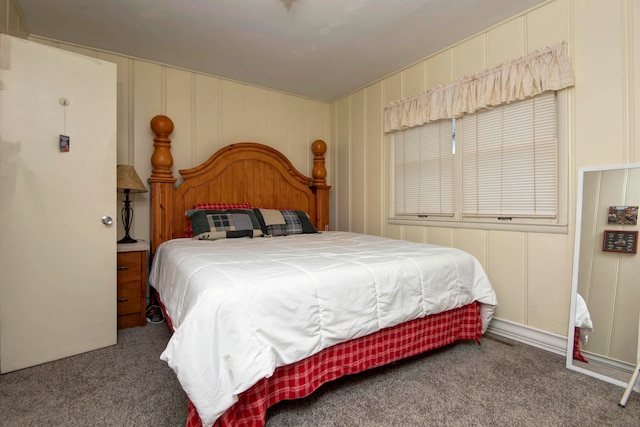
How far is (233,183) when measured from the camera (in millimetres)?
3328

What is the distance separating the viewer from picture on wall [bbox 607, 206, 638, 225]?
5.74 ft

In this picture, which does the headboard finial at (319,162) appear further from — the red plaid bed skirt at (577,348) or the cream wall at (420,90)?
the red plaid bed skirt at (577,348)

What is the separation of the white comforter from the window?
27.1 inches

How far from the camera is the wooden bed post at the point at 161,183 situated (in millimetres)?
2852

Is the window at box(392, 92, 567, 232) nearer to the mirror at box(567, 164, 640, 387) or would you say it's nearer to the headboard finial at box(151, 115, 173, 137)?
the mirror at box(567, 164, 640, 387)

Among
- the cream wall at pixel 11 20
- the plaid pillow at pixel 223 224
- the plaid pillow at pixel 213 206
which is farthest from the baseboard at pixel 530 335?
the cream wall at pixel 11 20

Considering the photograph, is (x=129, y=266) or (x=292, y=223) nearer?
(x=129, y=266)

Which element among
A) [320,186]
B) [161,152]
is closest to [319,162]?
[320,186]

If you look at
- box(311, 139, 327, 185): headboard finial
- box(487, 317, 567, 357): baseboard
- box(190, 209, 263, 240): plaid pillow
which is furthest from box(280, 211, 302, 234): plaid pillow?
box(487, 317, 567, 357): baseboard

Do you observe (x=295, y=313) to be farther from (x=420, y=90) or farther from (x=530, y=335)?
(x=420, y=90)

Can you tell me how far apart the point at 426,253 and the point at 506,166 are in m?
1.07

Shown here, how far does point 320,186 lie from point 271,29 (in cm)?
185

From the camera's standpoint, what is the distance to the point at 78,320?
2.00 m

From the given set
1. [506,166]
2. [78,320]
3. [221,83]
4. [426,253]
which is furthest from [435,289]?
[221,83]
